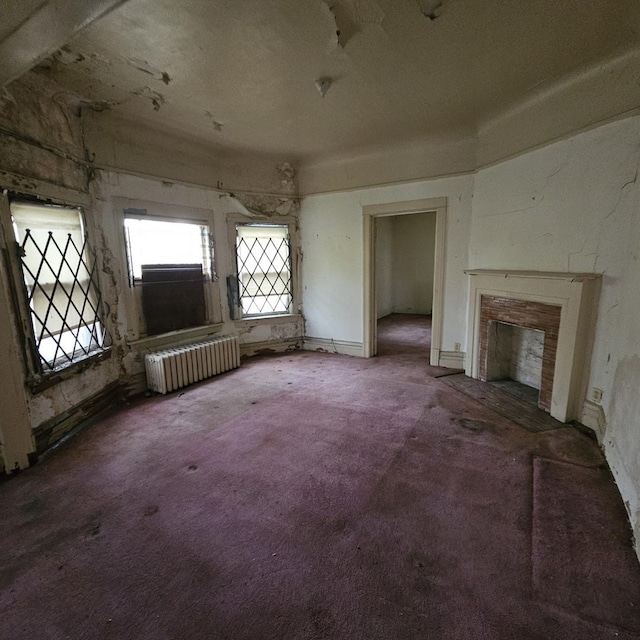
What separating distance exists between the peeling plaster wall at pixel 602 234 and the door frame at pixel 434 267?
0.77m

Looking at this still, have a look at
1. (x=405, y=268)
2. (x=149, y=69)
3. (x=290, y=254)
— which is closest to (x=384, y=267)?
(x=405, y=268)

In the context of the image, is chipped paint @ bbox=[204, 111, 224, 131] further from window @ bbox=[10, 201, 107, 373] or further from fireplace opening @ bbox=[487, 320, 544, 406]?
fireplace opening @ bbox=[487, 320, 544, 406]

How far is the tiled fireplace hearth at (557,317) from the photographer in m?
2.66

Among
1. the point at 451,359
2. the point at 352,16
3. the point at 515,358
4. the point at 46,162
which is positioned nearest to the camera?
the point at 352,16

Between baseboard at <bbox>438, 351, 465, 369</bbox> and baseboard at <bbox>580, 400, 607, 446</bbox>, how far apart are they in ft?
5.04

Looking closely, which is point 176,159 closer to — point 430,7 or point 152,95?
point 152,95

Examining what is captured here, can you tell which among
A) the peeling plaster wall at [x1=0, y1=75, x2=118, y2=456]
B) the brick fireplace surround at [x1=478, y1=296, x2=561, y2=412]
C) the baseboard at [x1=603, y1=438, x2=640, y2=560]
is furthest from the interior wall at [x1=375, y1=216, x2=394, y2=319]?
the peeling plaster wall at [x1=0, y1=75, x2=118, y2=456]

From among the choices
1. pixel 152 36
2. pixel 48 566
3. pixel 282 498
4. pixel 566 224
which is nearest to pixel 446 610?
pixel 282 498

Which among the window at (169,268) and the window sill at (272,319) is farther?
the window sill at (272,319)

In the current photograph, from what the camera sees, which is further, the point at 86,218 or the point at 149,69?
the point at 86,218

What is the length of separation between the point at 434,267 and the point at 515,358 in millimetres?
1557

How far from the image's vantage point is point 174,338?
13.1 ft

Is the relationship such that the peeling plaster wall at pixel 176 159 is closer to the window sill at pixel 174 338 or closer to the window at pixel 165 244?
the window at pixel 165 244

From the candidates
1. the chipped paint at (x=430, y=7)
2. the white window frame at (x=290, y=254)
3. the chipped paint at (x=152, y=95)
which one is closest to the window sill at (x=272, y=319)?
the white window frame at (x=290, y=254)
